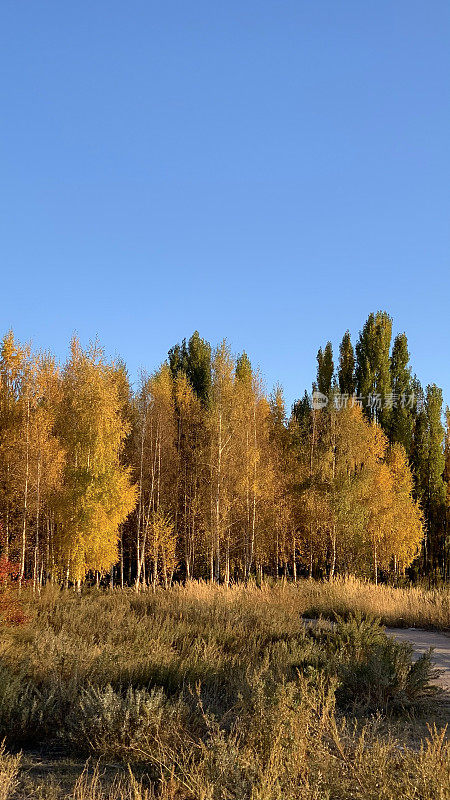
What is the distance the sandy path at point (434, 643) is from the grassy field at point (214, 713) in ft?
3.48

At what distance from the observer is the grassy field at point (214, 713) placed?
159 inches

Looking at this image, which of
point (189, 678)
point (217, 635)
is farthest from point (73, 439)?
point (189, 678)

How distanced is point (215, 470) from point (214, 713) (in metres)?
18.7

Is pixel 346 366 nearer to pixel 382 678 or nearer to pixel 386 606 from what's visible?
pixel 386 606

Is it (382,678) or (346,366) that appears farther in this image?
(346,366)

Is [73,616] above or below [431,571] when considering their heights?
above

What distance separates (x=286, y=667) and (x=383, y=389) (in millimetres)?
30045

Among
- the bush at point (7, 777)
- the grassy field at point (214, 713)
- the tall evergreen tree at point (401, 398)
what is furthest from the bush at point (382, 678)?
the tall evergreen tree at point (401, 398)

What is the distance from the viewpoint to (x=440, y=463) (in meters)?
36.1

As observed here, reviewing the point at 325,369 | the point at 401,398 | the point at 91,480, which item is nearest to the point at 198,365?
the point at 325,369

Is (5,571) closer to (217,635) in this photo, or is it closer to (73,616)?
(73,616)

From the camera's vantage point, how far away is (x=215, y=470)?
80.9ft

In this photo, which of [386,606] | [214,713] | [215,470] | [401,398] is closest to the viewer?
[214,713]

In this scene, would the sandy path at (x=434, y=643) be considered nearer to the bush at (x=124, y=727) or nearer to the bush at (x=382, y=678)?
the bush at (x=382, y=678)
